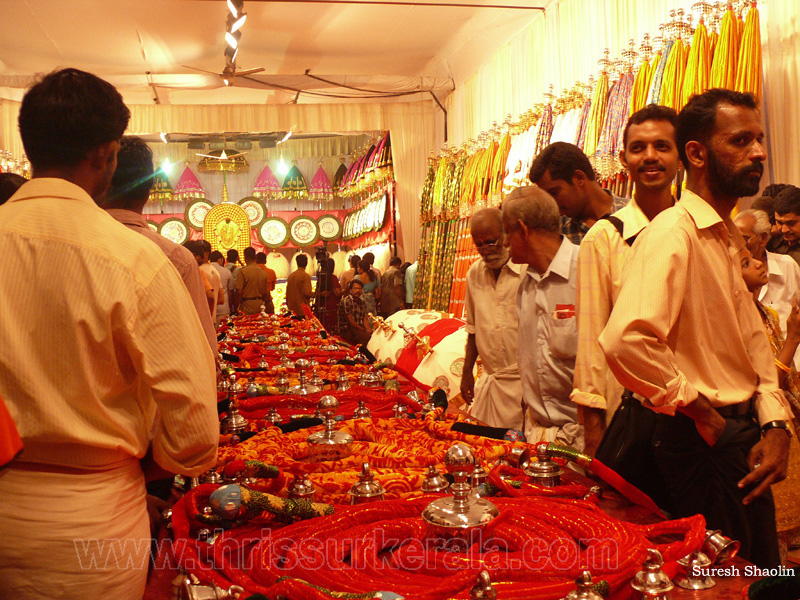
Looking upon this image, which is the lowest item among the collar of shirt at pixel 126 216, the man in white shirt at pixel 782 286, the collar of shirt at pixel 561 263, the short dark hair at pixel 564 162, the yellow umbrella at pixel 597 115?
the man in white shirt at pixel 782 286

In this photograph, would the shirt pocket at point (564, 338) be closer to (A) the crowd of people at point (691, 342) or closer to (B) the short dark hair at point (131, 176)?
(A) the crowd of people at point (691, 342)

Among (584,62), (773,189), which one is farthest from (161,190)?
(773,189)

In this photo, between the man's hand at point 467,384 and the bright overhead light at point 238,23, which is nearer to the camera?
the man's hand at point 467,384

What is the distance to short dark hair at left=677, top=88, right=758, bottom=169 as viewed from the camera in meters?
1.60

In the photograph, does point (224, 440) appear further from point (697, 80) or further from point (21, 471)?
point (697, 80)

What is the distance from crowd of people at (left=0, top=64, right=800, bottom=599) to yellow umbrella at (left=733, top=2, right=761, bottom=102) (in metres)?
2.05

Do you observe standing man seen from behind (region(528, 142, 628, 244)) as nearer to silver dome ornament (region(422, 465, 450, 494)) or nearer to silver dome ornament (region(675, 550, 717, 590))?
silver dome ornament (region(422, 465, 450, 494))

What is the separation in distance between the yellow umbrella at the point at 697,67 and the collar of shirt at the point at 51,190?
12.4ft

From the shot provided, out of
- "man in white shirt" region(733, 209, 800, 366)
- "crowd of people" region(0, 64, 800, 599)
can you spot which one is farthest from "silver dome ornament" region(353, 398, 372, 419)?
"man in white shirt" region(733, 209, 800, 366)

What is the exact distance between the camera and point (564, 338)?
2.44 m

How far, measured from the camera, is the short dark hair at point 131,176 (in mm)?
2268

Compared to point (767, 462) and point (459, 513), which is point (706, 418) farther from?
point (459, 513)

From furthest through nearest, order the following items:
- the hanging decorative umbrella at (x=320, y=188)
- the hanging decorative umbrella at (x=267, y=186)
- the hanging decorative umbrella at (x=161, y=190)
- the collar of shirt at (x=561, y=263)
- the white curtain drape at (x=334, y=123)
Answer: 1. the hanging decorative umbrella at (x=267, y=186)
2. the hanging decorative umbrella at (x=320, y=188)
3. the hanging decorative umbrella at (x=161, y=190)
4. the white curtain drape at (x=334, y=123)
5. the collar of shirt at (x=561, y=263)

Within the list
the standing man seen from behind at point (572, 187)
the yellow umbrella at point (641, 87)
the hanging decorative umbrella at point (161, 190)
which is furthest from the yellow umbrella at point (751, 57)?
the hanging decorative umbrella at point (161, 190)
